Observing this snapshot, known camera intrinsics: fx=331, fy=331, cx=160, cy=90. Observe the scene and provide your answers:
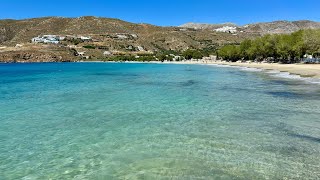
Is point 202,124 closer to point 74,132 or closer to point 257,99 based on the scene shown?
point 74,132

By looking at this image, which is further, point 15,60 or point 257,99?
point 15,60

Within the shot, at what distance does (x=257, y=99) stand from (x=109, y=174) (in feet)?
65.8

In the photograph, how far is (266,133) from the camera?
1560 cm

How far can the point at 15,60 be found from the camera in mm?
193750

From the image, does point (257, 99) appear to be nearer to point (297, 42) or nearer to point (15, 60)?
point (297, 42)

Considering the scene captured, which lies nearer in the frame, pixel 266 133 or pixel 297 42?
pixel 266 133

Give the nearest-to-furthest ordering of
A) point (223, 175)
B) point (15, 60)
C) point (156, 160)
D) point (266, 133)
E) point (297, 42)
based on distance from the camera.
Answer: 1. point (223, 175)
2. point (156, 160)
3. point (266, 133)
4. point (297, 42)
5. point (15, 60)

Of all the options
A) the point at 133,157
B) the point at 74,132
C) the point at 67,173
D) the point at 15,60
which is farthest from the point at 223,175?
the point at 15,60

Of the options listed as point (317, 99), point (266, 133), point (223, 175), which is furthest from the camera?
point (317, 99)

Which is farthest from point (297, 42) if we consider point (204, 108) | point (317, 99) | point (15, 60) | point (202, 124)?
point (15, 60)

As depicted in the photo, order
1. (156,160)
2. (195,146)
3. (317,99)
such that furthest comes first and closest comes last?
(317,99) → (195,146) → (156,160)

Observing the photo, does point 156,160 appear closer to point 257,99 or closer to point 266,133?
point 266,133

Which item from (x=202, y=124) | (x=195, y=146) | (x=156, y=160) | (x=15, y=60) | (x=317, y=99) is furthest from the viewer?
(x=15, y=60)

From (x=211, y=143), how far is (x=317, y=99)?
1652 centimetres
